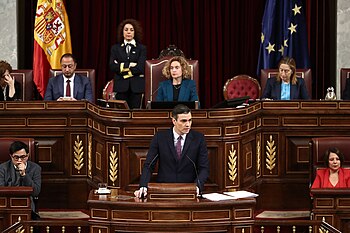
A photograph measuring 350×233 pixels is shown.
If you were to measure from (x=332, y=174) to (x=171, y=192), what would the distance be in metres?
2.30

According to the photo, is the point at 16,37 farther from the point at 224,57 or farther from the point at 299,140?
the point at 299,140

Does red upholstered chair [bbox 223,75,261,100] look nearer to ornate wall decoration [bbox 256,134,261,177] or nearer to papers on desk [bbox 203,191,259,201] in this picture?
ornate wall decoration [bbox 256,134,261,177]

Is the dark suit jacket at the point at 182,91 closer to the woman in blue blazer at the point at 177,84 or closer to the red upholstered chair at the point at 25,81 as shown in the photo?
the woman in blue blazer at the point at 177,84

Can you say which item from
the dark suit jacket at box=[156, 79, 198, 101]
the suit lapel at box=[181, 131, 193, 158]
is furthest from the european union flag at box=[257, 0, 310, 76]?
the suit lapel at box=[181, 131, 193, 158]

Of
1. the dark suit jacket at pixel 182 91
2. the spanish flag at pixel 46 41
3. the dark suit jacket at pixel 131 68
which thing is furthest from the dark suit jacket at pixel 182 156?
the spanish flag at pixel 46 41

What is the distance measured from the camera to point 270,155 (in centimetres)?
996

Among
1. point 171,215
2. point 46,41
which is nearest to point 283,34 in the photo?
point 46,41

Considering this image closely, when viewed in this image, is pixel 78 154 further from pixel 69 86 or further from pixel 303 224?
pixel 303 224

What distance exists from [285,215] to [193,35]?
4.56 meters

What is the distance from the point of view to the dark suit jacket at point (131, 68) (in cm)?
1068

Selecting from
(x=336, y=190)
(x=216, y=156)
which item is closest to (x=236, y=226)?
(x=336, y=190)

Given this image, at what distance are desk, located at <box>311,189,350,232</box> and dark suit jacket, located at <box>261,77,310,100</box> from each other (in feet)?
6.95

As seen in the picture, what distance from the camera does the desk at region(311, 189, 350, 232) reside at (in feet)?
27.5

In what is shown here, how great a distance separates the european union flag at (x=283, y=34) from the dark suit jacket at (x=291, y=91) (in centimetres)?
227
